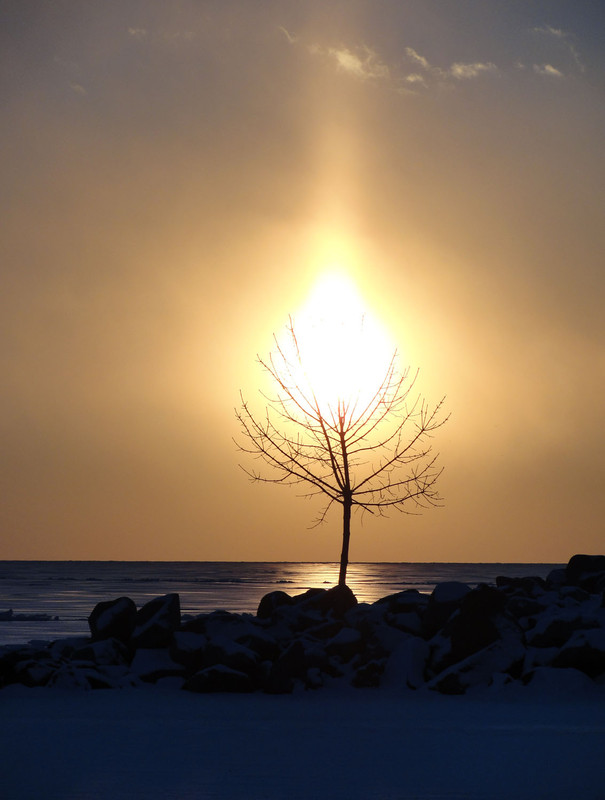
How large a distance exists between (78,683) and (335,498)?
8207 millimetres

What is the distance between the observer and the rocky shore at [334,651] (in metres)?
12.1

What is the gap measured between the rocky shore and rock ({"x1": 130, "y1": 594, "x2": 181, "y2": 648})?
0.6 inches

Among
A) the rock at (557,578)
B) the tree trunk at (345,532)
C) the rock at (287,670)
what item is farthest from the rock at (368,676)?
A: the rock at (557,578)

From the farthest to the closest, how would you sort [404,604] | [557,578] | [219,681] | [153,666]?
[557,578], [404,604], [153,666], [219,681]

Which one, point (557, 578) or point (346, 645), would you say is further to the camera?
point (557, 578)

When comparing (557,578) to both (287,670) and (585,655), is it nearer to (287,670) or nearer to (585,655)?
(585,655)

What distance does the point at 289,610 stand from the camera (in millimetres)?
14625

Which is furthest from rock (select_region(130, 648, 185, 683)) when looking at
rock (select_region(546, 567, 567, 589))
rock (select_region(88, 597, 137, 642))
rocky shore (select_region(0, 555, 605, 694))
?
rock (select_region(546, 567, 567, 589))

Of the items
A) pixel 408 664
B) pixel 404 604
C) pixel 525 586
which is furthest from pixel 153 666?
pixel 525 586

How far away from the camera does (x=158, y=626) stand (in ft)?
43.4

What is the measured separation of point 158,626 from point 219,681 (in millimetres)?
1659

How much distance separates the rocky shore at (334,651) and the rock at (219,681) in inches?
0.5

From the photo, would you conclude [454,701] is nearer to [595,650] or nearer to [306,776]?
[595,650]

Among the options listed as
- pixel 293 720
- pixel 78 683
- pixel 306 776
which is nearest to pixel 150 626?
pixel 78 683
